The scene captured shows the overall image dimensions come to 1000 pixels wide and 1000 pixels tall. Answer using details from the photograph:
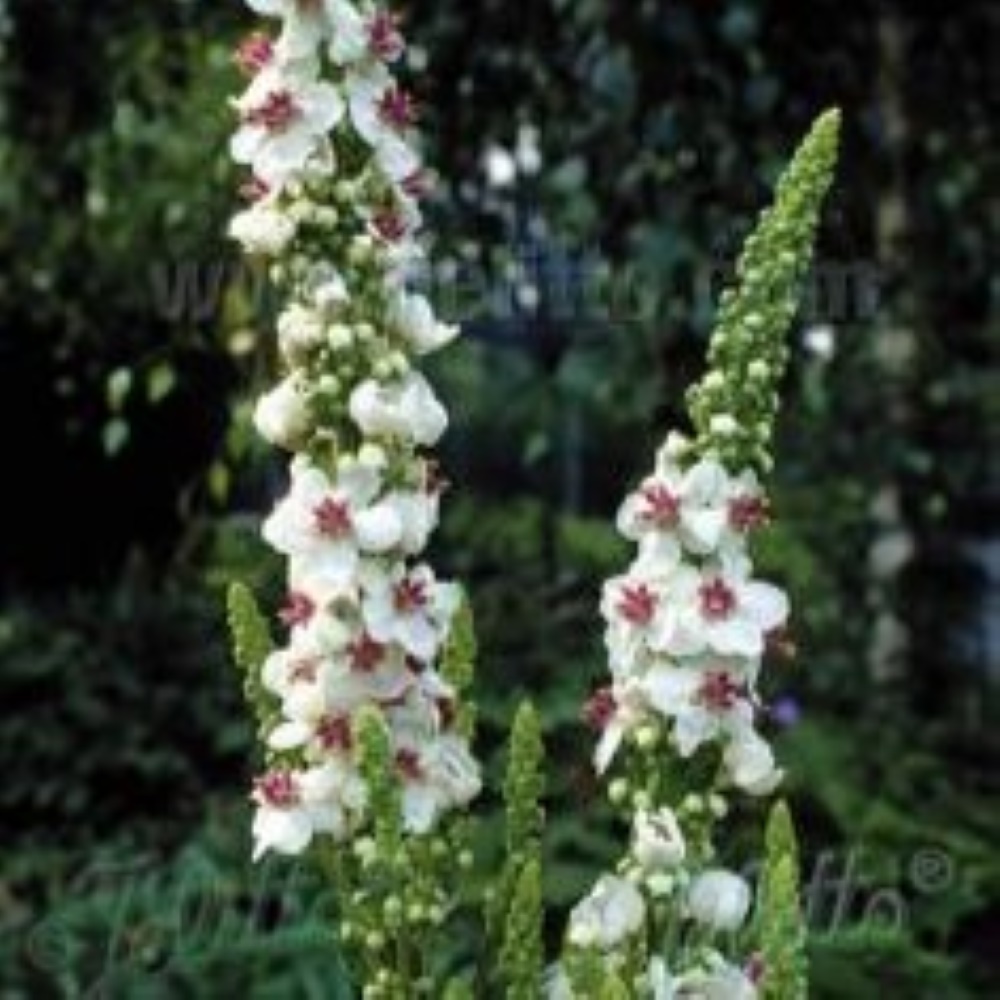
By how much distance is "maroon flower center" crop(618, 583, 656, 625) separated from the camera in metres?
1.44

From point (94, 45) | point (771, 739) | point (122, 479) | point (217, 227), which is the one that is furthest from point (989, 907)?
point (122, 479)

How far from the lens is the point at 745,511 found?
4.71 feet

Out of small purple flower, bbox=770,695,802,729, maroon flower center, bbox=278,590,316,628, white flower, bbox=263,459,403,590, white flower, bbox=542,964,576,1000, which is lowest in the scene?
small purple flower, bbox=770,695,802,729

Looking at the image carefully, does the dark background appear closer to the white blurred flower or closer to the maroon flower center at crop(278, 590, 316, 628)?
the white blurred flower

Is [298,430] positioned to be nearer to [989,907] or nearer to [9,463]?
[989,907]

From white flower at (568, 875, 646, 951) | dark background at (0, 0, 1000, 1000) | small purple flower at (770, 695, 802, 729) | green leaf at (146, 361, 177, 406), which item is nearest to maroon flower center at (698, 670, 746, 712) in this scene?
white flower at (568, 875, 646, 951)

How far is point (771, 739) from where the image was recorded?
142 inches

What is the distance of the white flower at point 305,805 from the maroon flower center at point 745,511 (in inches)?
9.0

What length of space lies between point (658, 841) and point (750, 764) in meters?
0.06

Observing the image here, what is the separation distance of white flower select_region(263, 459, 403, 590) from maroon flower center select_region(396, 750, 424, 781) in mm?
95

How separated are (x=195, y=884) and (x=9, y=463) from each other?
12.8ft

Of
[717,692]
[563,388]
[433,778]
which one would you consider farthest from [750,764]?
[563,388]

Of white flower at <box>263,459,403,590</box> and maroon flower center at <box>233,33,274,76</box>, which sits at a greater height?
maroon flower center at <box>233,33,274,76</box>

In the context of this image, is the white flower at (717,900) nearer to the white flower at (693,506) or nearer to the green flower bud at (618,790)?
the green flower bud at (618,790)
